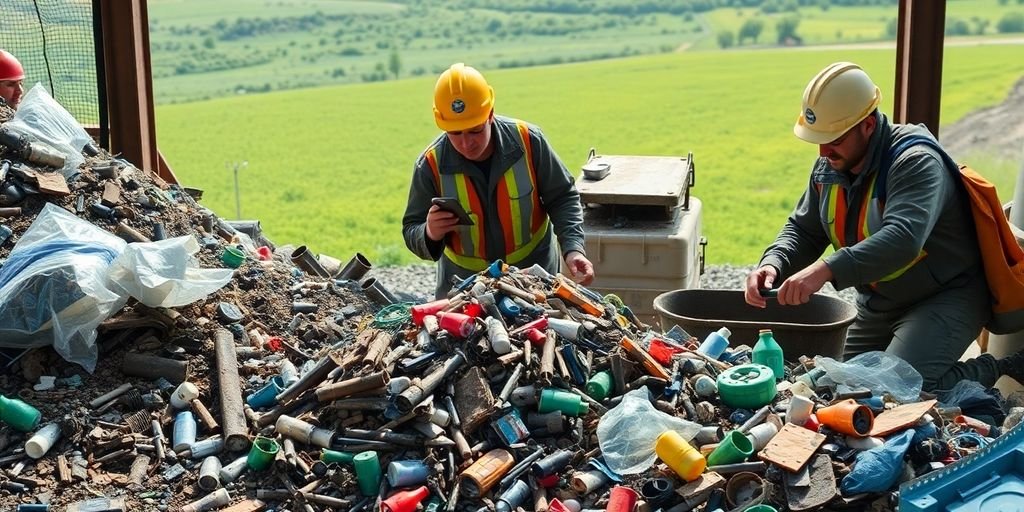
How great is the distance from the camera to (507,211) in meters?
6.35

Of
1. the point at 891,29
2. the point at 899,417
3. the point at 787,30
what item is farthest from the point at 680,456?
the point at 787,30

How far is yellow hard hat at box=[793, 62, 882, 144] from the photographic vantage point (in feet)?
18.2

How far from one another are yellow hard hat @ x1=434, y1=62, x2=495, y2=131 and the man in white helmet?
64.6 inches

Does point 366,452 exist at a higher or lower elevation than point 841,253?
lower

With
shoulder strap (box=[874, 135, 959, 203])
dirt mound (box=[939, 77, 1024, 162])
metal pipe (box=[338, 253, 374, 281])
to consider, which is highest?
shoulder strap (box=[874, 135, 959, 203])

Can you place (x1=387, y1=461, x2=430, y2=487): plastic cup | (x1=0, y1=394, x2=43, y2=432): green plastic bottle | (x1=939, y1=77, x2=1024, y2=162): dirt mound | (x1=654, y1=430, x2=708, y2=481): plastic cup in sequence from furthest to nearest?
1. (x1=939, y1=77, x2=1024, y2=162): dirt mound
2. (x1=0, y1=394, x2=43, y2=432): green plastic bottle
3. (x1=387, y1=461, x2=430, y2=487): plastic cup
4. (x1=654, y1=430, x2=708, y2=481): plastic cup

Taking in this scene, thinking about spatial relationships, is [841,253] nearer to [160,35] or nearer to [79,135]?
[79,135]

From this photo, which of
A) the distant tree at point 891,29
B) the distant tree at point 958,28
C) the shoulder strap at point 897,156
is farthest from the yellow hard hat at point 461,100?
the distant tree at point 958,28

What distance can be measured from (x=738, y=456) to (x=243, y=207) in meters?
22.3

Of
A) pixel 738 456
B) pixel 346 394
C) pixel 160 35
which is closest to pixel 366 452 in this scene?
pixel 346 394

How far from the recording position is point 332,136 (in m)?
32.0

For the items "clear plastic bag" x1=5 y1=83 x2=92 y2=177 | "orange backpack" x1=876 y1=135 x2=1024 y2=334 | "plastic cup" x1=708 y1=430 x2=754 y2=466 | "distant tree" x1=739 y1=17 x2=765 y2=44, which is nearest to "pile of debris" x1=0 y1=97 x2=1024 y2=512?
"plastic cup" x1=708 y1=430 x2=754 y2=466

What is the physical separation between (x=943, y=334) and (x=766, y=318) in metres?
1.06

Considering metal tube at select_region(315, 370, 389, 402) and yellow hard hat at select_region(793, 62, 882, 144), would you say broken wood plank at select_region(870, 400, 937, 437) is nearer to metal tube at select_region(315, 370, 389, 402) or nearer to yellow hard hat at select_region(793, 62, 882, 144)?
yellow hard hat at select_region(793, 62, 882, 144)
